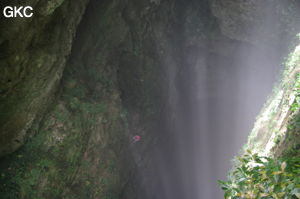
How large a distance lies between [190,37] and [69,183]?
10.3 m

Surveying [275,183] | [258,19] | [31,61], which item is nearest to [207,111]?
[258,19]

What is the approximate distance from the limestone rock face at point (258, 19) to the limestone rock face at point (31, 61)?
8.48m

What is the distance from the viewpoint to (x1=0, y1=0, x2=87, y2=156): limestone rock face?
5457 mm

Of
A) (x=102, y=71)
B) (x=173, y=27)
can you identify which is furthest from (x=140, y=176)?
(x=173, y=27)

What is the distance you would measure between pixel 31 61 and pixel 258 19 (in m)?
11.4

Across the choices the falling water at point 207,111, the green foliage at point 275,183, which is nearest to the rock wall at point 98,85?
the falling water at point 207,111

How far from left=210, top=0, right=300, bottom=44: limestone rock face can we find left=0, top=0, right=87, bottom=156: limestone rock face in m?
8.48

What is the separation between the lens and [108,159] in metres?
9.07

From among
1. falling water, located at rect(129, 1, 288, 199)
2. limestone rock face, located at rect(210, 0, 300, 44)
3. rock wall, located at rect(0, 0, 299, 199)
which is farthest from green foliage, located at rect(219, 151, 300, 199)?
limestone rock face, located at rect(210, 0, 300, 44)

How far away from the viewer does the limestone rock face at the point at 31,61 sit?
215 inches

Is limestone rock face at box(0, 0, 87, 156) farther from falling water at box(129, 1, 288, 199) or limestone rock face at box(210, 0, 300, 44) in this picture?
limestone rock face at box(210, 0, 300, 44)

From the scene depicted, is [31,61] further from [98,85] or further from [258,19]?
[258,19]

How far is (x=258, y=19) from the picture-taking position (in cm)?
1368

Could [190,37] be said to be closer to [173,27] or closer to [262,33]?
[173,27]
